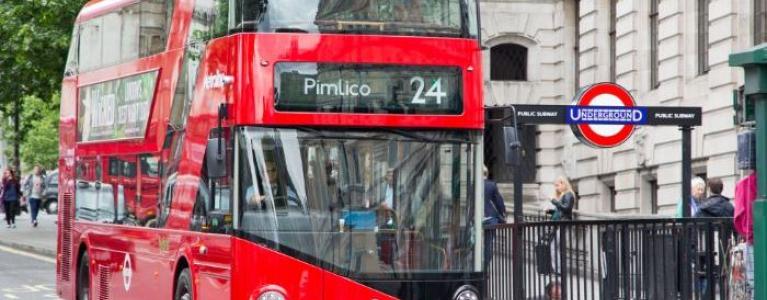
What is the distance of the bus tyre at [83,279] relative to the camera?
761 inches

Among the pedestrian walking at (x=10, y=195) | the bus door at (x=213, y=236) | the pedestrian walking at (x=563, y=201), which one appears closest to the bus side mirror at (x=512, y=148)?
the bus door at (x=213, y=236)

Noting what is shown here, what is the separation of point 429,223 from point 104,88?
5.59 metres

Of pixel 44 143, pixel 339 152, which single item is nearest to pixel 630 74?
pixel 339 152

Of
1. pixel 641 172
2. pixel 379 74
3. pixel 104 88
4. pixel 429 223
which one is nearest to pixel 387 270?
pixel 429 223

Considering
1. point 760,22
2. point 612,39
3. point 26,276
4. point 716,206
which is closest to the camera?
point 716,206

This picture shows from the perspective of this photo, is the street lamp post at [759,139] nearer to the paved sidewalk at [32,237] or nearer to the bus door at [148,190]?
the bus door at [148,190]

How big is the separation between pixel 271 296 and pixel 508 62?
31081mm

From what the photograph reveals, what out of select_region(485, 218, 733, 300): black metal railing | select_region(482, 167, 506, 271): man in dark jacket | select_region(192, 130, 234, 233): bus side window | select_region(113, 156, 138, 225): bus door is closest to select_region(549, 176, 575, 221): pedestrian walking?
select_region(482, 167, 506, 271): man in dark jacket

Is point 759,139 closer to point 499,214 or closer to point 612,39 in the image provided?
point 499,214

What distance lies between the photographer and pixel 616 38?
127 ft

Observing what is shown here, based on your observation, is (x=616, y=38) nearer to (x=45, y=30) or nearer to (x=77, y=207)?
(x=45, y=30)

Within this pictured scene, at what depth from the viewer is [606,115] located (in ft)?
51.8

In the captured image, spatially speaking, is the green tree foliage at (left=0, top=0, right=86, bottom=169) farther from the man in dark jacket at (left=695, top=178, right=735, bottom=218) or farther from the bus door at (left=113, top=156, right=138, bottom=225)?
the man in dark jacket at (left=695, top=178, right=735, bottom=218)

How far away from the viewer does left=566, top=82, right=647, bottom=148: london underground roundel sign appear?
15602 millimetres
